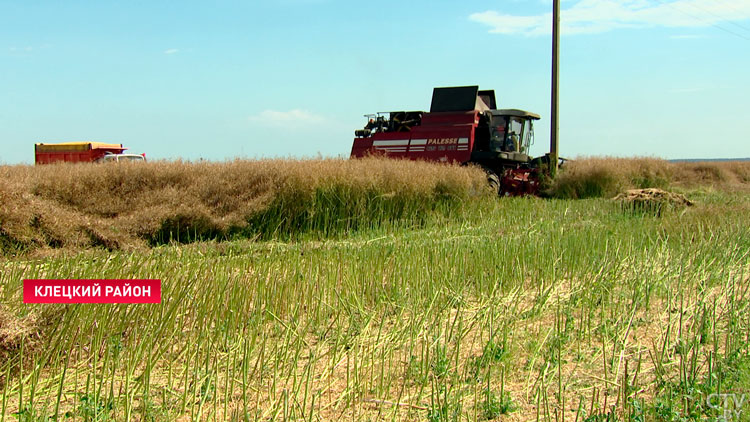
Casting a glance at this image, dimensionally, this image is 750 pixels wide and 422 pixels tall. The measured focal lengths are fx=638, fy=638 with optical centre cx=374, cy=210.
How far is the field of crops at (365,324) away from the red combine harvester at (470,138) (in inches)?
299

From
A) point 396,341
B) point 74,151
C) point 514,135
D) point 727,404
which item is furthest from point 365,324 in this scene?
point 74,151

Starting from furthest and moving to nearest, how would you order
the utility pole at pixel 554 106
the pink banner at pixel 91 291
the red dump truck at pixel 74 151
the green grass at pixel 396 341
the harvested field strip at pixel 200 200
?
the red dump truck at pixel 74 151
the utility pole at pixel 554 106
the harvested field strip at pixel 200 200
the pink banner at pixel 91 291
the green grass at pixel 396 341

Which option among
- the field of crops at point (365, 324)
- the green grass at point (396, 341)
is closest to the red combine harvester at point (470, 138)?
the field of crops at point (365, 324)

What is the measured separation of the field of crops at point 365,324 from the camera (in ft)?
11.0

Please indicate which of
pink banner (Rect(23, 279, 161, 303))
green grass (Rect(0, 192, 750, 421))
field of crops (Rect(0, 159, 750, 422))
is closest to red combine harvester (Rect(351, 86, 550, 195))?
field of crops (Rect(0, 159, 750, 422))

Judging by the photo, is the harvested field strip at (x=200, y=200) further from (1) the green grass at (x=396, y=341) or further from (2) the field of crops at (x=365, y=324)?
(1) the green grass at (x=396, y=341)

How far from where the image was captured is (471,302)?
5.27 meters

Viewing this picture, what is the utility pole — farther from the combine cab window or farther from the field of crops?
the field of crops

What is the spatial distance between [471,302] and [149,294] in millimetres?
2514

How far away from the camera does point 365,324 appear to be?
4547 millimetres

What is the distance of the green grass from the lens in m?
3.33

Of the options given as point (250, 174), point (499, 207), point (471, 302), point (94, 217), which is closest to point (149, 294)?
point (471, 302)

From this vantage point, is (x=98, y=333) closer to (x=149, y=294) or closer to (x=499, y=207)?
(x=149, y=294)

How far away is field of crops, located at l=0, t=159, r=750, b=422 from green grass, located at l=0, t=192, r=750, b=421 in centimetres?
2
